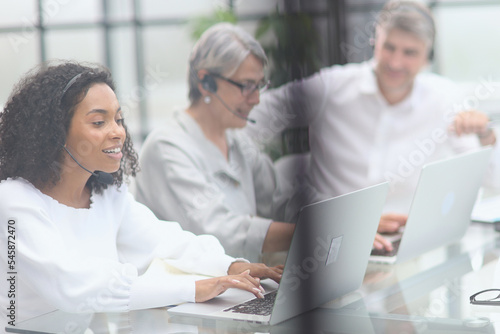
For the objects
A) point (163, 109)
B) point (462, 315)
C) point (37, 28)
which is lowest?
point (462, 315)

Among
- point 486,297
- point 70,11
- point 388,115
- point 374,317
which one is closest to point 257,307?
point 374,317

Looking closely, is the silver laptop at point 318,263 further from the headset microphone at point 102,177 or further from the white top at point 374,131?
the white top at point 374,131

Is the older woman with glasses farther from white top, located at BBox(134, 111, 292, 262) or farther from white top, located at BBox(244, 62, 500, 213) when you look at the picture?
white top, located at BBox(244, 62, 500, 213)

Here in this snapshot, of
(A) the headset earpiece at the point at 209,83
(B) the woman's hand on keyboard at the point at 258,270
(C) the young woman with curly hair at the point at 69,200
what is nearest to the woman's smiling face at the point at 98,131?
(C) the young woman with curly hair at the point at 69,200

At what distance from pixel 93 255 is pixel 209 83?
1.56 ft

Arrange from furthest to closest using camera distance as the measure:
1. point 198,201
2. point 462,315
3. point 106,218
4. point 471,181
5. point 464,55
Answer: point 464,55 < point 471,181 < point 198,201 < point 106,218 < point 462,315

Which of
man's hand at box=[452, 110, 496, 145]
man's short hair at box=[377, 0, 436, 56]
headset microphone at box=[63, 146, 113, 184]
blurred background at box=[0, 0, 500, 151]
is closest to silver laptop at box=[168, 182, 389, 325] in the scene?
headset microphone at box=[63, 146, 113, 184]

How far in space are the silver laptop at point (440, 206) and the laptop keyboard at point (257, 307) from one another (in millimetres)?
412

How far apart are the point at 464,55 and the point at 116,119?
9.69 feet

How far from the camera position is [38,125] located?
1286 millimetres

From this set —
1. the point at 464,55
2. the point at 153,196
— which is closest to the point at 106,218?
→ the point at 153,196

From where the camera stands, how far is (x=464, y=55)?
383cm

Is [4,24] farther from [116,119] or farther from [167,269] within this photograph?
[167,269]

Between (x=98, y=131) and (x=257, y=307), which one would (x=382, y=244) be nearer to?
(x=257, y=307)
